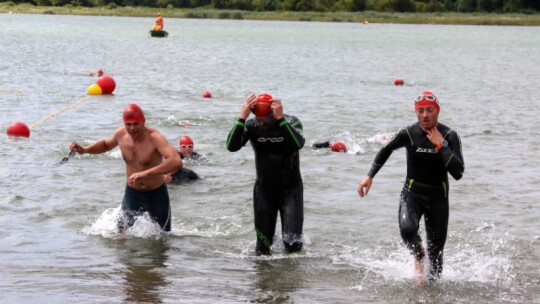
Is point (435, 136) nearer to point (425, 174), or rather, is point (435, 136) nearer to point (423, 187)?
point (425, 174)

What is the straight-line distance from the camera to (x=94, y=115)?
23688 millimetres

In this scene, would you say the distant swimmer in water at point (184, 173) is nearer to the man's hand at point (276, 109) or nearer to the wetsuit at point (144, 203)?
the wetsuit at point (144, 203)

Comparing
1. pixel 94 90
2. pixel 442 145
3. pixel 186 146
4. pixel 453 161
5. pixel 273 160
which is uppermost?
pixel 442 145

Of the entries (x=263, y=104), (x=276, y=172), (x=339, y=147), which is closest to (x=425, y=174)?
(x=276, y=172)

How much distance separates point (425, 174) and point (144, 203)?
125 inches

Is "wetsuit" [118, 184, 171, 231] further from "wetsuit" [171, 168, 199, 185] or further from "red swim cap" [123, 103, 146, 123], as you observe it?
"wetsuit" [171, 168, 199, 185]

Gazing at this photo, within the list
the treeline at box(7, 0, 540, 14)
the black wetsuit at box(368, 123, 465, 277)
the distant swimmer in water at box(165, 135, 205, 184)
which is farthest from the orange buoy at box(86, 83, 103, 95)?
the treeline at box(7, 0, 540, 14)

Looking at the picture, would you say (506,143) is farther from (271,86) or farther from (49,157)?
(271,86)

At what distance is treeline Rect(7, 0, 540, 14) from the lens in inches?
4860

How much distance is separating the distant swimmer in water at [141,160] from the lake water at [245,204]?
27 cm

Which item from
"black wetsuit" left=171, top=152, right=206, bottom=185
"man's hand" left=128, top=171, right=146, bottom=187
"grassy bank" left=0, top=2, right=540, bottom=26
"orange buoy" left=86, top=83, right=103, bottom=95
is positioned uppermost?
"man's hand" left=128, top=171, right=146, bottom=187

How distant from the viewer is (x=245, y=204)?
46.5 feet

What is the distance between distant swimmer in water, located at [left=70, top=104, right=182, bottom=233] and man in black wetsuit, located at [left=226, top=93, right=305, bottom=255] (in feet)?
2.92

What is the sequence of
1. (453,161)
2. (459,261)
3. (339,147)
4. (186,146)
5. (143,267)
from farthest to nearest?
1. (339,147)
2. (186,146)
3. (459,261)
4. (143,267)
5. (453,161)
